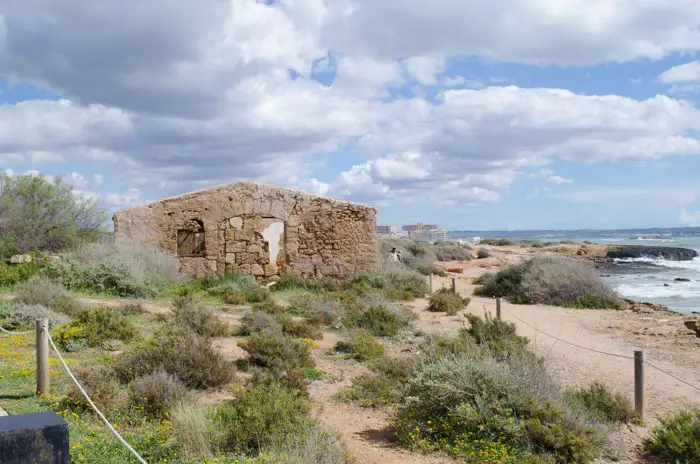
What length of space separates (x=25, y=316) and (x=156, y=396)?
18.3 feet

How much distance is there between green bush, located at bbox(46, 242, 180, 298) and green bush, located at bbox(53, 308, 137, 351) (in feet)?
15.6

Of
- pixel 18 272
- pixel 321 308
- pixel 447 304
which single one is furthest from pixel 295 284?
pixel 18 272

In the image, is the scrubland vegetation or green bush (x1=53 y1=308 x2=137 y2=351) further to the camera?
green bush (x1=53 y1=308 x2=137 y2=351)

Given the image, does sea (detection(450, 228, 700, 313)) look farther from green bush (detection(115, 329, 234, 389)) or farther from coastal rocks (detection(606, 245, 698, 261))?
green bush (detection(115, 329, 234, 389))

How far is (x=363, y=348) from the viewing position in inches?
367

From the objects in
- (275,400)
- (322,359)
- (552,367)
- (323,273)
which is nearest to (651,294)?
(323,273)

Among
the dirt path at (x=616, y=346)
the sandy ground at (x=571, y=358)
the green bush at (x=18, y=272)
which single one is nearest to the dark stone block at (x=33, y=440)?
the sandy ground at (x=571, y=358)

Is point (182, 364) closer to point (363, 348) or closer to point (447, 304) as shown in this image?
point (363, 348)

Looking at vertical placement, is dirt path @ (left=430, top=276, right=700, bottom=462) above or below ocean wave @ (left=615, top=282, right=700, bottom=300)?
above

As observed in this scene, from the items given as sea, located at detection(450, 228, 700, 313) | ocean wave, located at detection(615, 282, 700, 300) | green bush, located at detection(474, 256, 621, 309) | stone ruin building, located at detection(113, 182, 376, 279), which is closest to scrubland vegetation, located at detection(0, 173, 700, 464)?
stone ruin building, located at detection(113, 182, 376, 279)

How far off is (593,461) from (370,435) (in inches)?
82.6

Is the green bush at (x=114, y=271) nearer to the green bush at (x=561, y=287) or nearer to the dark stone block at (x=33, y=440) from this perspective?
the green bush at (x=561, y=287)

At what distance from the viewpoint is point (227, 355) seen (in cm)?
887

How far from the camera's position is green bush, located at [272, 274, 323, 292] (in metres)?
17.1
